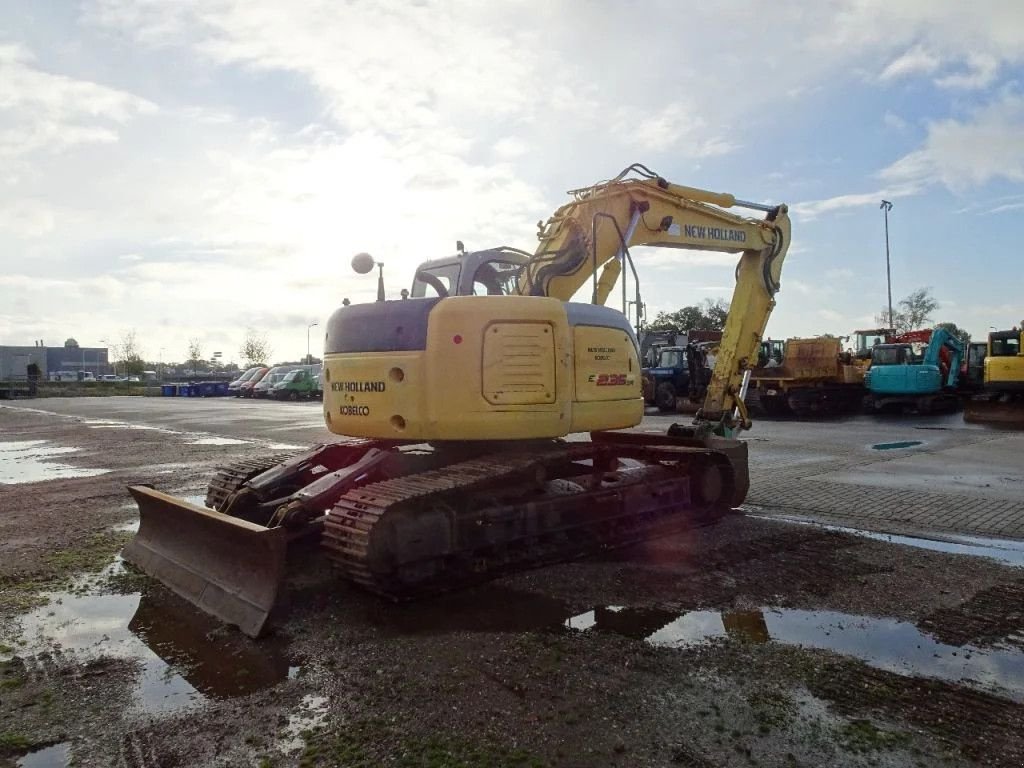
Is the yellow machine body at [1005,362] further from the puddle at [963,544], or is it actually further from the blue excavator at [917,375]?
the puddle at [963,544]

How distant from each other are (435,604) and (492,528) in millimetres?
719

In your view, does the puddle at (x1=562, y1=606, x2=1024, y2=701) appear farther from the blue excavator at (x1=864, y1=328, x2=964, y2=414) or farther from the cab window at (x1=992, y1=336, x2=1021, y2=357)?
the cab window at (x1=992, y1=336, x2=1021, y2=357)

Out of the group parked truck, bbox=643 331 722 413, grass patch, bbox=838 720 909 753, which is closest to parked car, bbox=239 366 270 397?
parked truck, bbox=643 331 722 413

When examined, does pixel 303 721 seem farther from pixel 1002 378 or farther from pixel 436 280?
pixel 1002 378

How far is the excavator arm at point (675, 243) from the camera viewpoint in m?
7.17

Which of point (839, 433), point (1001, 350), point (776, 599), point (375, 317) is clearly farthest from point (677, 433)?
point (1001, 350)

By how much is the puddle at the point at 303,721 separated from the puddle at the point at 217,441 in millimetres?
14021

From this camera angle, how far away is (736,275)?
9.67m

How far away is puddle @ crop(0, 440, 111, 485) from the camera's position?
1225 centimetres

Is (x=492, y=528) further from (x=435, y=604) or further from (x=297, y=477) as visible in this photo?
(x=297, y=477)

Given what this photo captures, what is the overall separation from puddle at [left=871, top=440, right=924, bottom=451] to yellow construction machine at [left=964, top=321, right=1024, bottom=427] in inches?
326

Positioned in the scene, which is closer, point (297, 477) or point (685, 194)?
point (297, 477)

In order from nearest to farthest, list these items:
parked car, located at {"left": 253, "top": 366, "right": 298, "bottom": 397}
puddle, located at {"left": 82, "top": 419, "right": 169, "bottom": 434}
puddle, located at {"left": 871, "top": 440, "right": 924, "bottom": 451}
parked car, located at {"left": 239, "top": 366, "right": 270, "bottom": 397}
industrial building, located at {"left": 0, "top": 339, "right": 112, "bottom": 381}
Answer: puddle, located at {"left": 871, "top": 440, "right": 924, "bottom": 451}, puddle, located at {"left": 82, "top": 419, "right": 169, "bottom": 434}, parked car, located at {"left": 253, "top": 366, "right": 298, "bottom": 397}, parked car, located at {"left": 239, "top": 366, "right": 270, "bottom": 397}, industrial building, located at {"left": 0, "top": 339, "right": 112, "bottom": 381}

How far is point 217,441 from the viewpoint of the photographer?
17625mm
